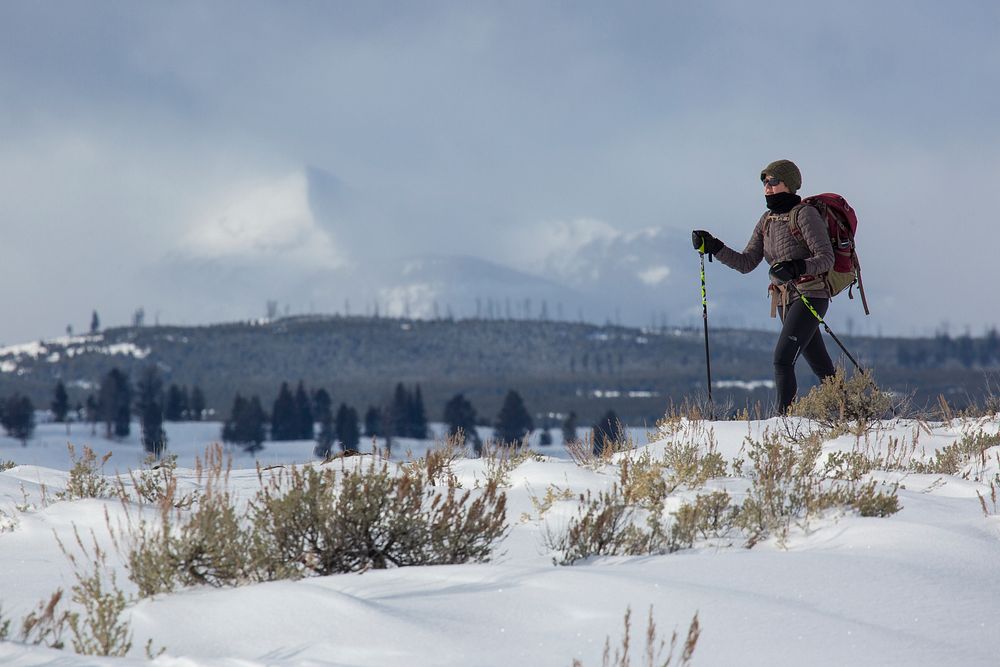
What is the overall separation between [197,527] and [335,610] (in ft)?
3.07

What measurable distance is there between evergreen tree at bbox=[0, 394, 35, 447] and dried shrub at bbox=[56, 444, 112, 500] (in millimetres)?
103048

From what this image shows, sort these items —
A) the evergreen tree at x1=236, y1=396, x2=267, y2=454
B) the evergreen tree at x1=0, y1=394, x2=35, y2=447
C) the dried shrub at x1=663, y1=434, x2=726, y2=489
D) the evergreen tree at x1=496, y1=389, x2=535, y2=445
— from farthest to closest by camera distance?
the evergreen tree at x1=496, y1=389, x2=535, y2=445
the evergreen tree at x1=236, y1=396, x2=267, y2=454
the evergreen tree at x1=0, y1=394, x2=35, y2=447
the dried shrub at x1=663, y1=434, x2=726, y2=489

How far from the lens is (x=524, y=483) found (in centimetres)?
654

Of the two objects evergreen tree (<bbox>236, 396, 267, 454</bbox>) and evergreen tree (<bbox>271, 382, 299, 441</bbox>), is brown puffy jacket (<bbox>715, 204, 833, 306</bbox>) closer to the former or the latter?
evergreen tree (<bbox>236, 396, 267, 454</bbox>)

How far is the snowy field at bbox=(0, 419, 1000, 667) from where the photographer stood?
3162mm

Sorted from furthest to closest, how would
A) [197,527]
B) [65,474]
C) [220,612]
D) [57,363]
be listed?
[57,363]
[65,474]
[197,527]
[220,612]

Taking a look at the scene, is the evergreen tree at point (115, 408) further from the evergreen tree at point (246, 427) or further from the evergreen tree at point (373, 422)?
the evergreen tree at point (373, 422)

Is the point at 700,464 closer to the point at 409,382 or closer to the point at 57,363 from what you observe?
the point at 409,382

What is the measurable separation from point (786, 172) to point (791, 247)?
602 mm

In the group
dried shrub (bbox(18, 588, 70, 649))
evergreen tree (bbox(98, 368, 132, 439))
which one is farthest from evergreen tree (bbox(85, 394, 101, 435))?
dried shrub (bbox(18, 588, 70, 649))

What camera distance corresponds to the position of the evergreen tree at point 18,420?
9844 cm

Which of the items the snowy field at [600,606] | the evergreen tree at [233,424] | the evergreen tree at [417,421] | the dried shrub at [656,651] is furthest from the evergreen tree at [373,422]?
the dried shrub at [656,651]

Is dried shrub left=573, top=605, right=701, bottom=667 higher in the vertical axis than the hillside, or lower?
lower

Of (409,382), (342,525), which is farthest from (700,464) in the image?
(409,382)
